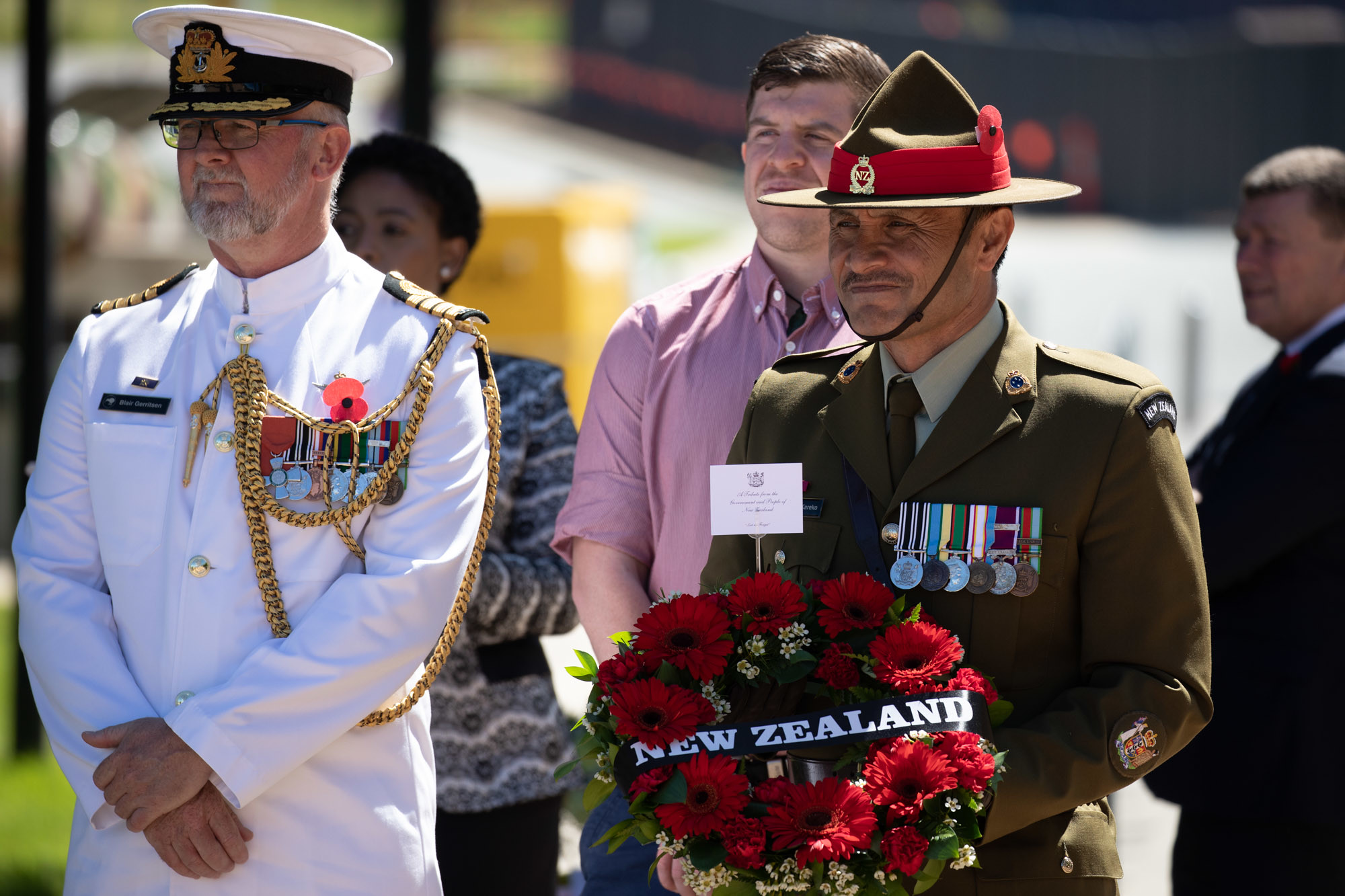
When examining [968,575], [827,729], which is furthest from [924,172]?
[827,729]

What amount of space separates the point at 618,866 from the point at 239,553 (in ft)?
3.03

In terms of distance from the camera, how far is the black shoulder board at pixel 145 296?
2.67 meters

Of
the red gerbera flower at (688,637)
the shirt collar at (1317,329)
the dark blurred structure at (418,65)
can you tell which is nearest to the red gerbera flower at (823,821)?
the red gerbera flower at (688,637)

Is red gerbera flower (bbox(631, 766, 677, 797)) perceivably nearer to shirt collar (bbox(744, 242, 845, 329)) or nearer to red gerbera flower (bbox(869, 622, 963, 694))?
red gerbera flower (bbox(869, 622, 963, 694))

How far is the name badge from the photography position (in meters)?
2.50

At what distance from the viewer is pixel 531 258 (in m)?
9.56

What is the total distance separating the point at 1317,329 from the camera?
355 centimetres

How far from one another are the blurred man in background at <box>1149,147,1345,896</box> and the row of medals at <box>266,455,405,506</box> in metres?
1.78

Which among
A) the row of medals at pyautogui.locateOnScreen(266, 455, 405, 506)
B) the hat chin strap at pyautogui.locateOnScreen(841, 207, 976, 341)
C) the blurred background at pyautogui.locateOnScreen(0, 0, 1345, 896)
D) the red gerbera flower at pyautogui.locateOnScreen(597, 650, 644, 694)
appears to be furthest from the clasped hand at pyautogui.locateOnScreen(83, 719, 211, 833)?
the blurred background at pyautogui.locateOnScreen(0, 0, 1345, 896)

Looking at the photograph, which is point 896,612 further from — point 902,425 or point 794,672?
point 902,425

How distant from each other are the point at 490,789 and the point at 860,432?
4.14 ft

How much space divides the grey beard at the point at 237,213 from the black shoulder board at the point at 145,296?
6.4 inches

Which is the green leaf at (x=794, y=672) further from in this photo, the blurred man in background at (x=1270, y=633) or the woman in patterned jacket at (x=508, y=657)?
the blurred man in background at (x=1270, y=633)

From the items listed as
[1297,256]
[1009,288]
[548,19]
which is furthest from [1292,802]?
[548,19]
